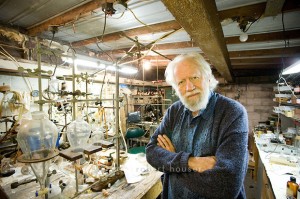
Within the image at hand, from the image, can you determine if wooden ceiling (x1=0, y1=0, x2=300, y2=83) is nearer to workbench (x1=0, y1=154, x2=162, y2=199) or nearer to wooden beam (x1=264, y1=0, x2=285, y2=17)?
wooden beam (x1=264, y1=0, x2=285, y2=17)

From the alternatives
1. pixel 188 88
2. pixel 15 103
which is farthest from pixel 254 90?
pixel 15 103

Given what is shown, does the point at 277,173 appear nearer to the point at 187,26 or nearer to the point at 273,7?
the point at 273,7

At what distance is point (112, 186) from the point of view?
2326 millimetres

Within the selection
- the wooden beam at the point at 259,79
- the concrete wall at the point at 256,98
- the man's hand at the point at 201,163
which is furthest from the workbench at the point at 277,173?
the wooden beam at the point at 259,79

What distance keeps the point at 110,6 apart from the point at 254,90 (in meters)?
8.29

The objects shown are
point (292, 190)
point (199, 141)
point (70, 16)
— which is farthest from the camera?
point (70, 16)

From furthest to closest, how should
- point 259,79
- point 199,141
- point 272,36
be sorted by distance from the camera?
point 259,79, point 272,36, point 199,141

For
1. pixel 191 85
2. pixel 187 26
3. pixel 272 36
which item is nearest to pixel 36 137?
pixel 191 85

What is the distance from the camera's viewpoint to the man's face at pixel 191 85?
5.70 ft

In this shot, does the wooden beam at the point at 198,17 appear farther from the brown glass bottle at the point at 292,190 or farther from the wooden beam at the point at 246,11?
the brown glass bottle at the point at 292,190

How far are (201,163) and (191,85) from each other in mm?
803

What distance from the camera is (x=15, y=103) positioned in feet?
11.7

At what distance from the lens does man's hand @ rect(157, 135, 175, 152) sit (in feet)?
5.77

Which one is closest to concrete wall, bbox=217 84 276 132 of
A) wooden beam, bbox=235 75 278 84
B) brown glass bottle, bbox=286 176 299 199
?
wooden beam, bbox=235 75 278 84
